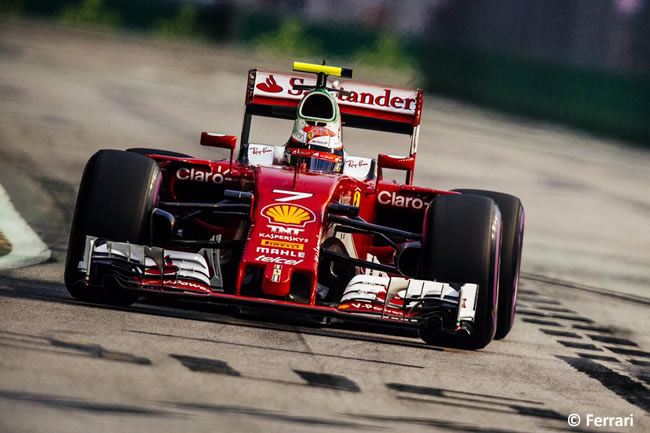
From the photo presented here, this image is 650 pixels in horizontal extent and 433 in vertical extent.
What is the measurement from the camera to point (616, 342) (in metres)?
9.07

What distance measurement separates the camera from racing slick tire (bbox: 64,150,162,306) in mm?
7137

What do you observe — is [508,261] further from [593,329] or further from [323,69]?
[323,69]

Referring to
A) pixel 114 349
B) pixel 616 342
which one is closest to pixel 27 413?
pixel 114 349

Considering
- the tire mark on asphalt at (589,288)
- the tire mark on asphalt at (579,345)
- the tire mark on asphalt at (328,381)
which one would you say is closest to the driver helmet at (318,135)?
the tire mark on asphalt at (579,345)

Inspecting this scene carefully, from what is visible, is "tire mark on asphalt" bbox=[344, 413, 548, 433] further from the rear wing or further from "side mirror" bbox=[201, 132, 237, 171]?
the rear wing

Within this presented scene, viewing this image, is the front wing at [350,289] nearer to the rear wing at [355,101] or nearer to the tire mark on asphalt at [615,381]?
the tire mark on asphalt at [615,381]

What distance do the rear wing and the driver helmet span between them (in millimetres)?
1008

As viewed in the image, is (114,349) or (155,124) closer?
(114,349)

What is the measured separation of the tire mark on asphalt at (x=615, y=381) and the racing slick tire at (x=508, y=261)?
0.57 m

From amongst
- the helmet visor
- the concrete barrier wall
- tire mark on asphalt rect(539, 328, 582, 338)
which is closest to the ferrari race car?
the helmet visor

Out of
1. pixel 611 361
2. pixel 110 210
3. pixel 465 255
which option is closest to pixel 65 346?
pixel 110 210

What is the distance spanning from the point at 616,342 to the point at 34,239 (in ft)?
17.5

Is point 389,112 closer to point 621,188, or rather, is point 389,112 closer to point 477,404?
point 477,404

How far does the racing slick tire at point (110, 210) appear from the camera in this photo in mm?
7137
